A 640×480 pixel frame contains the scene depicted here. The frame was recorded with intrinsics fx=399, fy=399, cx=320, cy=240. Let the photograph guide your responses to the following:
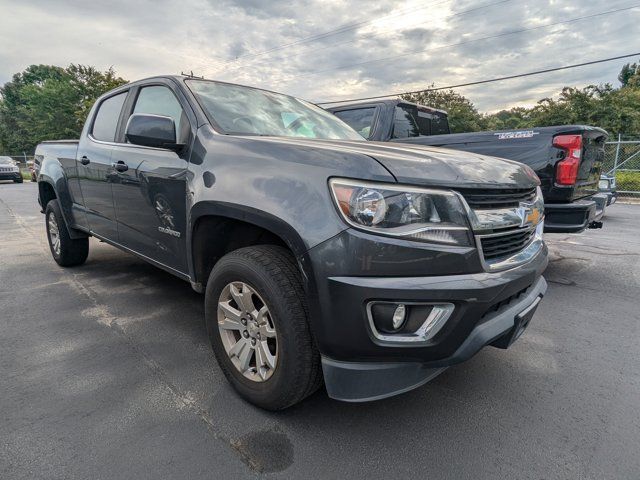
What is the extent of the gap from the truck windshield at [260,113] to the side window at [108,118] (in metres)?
1.17

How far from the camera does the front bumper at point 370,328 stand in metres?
1.57

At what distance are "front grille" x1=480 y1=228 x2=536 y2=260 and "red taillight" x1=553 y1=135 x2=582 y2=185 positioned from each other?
79.6 inches

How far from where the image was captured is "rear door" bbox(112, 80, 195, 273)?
8.20 feet

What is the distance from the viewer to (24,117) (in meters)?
50.8

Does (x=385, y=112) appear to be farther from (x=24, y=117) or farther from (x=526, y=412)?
(x=24, y=117)

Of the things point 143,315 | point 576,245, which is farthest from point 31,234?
point 576,245

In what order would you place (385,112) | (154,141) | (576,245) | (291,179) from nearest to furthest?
(291,179)
(154,141)
(385,112)
(576,245)

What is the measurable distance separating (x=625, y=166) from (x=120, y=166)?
15891 millimetres

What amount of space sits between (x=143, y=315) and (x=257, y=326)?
1.80 metres

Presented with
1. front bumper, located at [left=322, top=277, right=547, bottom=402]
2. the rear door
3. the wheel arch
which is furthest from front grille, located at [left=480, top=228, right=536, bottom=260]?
the rear door

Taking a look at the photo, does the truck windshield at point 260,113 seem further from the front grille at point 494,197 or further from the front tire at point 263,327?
the front grille at point 494,197

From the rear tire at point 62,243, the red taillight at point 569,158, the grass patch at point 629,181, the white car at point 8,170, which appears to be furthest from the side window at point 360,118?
the white car at point 8,170

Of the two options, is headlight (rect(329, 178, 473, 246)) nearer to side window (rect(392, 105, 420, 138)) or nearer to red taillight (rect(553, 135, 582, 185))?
red taillight (rect(553, 135, 582, 185))

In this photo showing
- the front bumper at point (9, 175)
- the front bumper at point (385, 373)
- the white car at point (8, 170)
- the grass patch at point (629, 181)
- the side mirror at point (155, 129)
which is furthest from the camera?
the front bumper at point (9, 175)
